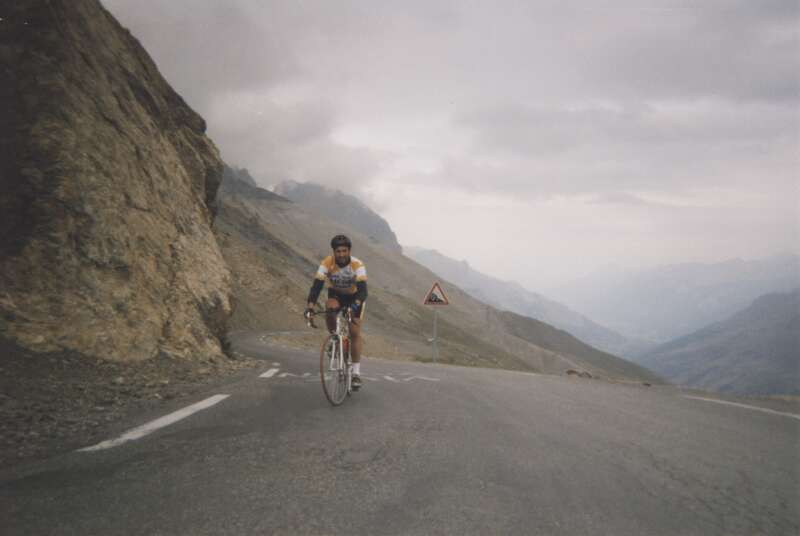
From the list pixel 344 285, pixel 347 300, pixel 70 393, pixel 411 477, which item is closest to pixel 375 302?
pixel 347 300

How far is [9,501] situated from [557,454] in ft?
12.8

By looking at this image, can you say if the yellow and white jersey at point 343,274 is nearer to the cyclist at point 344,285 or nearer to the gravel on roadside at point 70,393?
the cyclist at point 344,285

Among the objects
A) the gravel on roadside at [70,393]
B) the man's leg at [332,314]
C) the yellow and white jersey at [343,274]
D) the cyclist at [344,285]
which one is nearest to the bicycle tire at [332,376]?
the man's leg at [332,314]

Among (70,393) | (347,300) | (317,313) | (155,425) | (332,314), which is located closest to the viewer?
(155,425)

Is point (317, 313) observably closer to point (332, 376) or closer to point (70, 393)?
point (332, 376)

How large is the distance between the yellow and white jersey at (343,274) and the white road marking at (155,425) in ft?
7.29

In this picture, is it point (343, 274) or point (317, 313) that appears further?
point (343, 274)

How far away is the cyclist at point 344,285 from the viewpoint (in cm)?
641

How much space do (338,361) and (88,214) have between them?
6.04m

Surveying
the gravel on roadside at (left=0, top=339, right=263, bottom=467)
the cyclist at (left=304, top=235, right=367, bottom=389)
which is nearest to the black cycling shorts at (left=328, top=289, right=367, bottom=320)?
the cyclist at (left=304, top=235, right=367, bottom=389)

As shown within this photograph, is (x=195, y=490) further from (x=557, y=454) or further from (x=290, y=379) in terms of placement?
(x=290, y=379)

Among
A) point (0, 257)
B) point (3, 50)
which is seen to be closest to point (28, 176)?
Answer: point (0, 257)

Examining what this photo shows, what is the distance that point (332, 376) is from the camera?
5820 mm

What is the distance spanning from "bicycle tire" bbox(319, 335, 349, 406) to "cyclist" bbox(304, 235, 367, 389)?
0.30 metres
